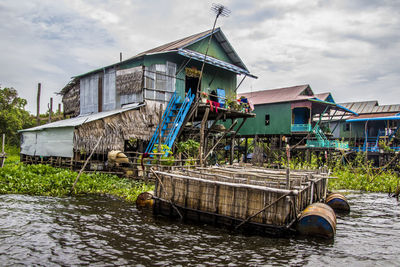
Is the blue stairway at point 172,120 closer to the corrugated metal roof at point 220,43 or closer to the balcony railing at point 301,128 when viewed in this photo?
the corrugated metal roof at point 220,43

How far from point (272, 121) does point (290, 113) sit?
6.13ft

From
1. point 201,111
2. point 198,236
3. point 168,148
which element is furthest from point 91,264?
point 201,111

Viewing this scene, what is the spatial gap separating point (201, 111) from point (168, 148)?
5.15 meters

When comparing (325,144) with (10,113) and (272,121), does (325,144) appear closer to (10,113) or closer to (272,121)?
(272,121)

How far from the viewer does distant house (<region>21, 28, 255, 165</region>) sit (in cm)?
1762

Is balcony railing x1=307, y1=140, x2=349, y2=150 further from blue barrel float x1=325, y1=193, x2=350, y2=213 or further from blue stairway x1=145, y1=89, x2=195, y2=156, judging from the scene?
blue barrel float x1=325, y1=193, x2=350, y2=213

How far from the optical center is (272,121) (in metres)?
28.0

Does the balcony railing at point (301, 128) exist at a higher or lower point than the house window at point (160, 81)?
lower

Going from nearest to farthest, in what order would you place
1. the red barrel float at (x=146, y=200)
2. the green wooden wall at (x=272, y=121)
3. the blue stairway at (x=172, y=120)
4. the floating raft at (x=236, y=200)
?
the floating raft at (x=236, y=200) → the red barrel float at (x=146, y=200) → the blue stairway at (x=172, y=120) → the green wooden wall at (x=272, y=121)

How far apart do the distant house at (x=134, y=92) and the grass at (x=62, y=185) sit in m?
2.57

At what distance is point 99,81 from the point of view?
23562 millimetres

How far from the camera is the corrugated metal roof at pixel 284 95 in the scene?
27203 millimetres

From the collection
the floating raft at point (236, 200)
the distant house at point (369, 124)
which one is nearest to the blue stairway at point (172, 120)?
the floating raft at point (236, 200)

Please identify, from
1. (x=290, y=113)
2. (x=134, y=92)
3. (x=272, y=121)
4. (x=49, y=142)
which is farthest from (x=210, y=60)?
(x=49, y=142)
